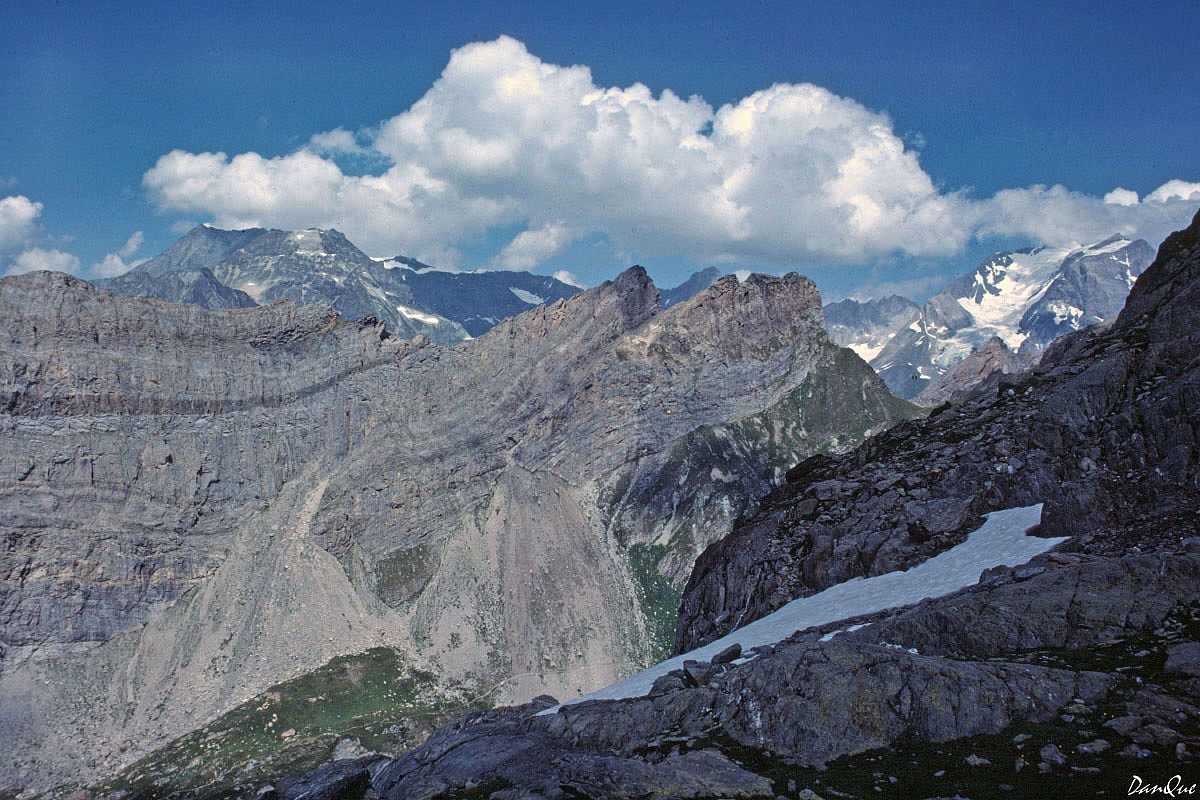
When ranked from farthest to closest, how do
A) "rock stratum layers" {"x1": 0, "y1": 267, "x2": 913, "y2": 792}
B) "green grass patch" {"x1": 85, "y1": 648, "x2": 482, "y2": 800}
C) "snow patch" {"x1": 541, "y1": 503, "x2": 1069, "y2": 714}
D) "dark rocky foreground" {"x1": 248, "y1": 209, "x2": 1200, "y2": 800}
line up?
"rock stratum layers" {"x1": 0, "y1": 267, "x2": 913, "y2": 792} → "green grass patch" {"x1": 85, "y1": 648, "x2": 482, "y2": 800} → "snow patch" {"x1": 541, "y1": 503, "x2": 1069, "y2": 714} → "dark rocky foreground" {"x1": 248, "y1": 209, "x2": 1200, "y2": 800}

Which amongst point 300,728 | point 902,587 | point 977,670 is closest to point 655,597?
point 300,728

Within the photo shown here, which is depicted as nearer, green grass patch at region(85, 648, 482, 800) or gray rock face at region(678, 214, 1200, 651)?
gray rock face at region(678, 214, 1200, 651)

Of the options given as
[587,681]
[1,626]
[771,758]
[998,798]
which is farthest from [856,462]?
[1,626]

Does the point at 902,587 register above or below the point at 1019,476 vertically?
below

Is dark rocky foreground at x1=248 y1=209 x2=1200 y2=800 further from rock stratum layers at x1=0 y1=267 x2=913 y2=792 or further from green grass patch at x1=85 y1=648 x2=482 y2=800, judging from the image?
rock stratum layers at x1=0 y1=267 x2=913 y2=792

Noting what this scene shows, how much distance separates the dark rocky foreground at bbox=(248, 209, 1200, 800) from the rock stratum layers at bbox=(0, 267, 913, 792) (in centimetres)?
8115

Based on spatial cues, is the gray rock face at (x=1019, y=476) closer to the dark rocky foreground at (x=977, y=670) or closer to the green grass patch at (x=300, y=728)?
the dark rocky foreground at (x=977, y=670)

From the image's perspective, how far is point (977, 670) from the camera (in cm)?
2452

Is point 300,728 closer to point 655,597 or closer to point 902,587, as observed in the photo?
point 655,597

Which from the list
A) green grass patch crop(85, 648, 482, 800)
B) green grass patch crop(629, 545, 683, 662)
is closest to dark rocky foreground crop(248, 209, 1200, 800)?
green grass patch crop(85, 648, 482, 800)
